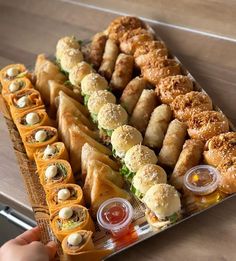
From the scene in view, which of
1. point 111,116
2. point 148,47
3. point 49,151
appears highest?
point 148,47

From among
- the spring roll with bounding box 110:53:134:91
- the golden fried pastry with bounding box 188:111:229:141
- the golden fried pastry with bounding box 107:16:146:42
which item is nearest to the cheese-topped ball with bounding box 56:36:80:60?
the golden fried pastry with bounding box 107:16:146:42

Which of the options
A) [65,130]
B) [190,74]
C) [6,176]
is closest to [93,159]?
[65,130]

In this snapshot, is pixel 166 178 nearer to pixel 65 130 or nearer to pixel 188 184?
pixel 188 184

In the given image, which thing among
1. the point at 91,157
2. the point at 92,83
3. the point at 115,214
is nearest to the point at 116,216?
the point at 115,214

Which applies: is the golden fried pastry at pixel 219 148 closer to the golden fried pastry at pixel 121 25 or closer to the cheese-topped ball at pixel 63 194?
the cheese-topped ball at pixel 63 194

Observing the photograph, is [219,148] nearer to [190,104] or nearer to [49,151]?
[190,104]
